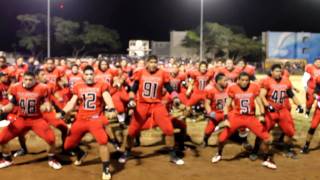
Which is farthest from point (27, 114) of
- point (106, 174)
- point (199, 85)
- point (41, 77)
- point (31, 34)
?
point (31, 34)

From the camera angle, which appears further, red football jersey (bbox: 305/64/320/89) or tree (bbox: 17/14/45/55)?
tree (bbox: 17/14/45/55)

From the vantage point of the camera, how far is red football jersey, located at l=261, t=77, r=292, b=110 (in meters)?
10.6

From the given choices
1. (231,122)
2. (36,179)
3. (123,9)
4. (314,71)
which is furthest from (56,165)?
(123,9)

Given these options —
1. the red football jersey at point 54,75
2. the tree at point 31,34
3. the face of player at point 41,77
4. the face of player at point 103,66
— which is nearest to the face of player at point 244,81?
the face of player at point 103,66

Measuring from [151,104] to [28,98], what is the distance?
8.28ft

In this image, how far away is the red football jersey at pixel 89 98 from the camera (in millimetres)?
9242

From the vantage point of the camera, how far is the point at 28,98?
9.49 m

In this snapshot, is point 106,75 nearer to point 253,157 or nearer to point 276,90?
point 253,157

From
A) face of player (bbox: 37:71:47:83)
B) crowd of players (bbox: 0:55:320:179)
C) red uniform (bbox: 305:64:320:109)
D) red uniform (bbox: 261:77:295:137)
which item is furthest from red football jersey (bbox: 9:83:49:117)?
red uniform (bbox: 305:64:320:109)

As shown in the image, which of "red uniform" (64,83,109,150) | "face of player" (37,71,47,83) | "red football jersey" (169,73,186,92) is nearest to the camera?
"red uniform" (64,83,109,150)

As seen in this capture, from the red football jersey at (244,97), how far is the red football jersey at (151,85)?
1.46m

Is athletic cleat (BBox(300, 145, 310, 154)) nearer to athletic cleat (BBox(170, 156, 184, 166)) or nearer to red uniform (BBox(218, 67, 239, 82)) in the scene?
athletic cleat (BBox(170, 156, 184, 166))

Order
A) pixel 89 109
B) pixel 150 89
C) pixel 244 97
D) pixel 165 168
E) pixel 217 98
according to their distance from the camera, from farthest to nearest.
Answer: pixel 217 98 < pixel 150 89 < pixel 244 97 < pixel 165 168 < pixel 89 109

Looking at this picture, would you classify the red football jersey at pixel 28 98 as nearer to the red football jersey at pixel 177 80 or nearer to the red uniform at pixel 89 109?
the red uniform at pixel 89 109
